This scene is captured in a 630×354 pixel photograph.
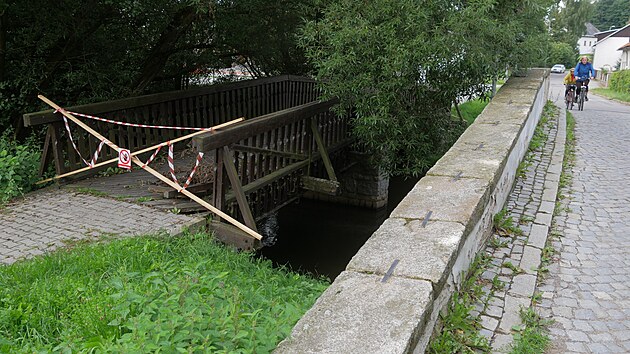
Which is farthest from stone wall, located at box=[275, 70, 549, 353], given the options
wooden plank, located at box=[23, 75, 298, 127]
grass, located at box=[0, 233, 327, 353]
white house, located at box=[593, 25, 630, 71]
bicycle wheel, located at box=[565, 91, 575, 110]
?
white house, located at box=[593, 25, 630, 71]

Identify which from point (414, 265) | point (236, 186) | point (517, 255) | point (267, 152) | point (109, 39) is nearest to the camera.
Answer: point (414, 265)

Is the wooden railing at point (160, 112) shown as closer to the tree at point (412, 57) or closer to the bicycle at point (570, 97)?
the tree at point (412, 57)

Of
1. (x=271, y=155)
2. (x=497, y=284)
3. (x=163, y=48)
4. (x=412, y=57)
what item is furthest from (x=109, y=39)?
(x=497, y=284)

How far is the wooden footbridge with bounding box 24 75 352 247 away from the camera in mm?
6988

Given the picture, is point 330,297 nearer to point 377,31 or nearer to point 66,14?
point 377,31

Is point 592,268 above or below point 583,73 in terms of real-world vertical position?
below

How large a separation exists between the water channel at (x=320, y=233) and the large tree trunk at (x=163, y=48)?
159 inches

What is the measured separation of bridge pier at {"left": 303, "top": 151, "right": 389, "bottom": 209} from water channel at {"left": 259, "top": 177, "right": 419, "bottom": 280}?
0.53 feet

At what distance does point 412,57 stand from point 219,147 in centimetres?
330

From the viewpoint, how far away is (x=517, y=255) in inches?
178

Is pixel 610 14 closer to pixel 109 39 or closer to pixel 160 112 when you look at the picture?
pixel 109 39

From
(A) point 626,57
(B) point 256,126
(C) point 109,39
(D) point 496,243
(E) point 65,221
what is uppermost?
(A) point 626,57

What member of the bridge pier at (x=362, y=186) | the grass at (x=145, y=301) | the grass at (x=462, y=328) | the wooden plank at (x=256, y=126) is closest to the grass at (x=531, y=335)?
the grass at (x=462, y=328)

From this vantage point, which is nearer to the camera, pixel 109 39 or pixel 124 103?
pixel 124 103
